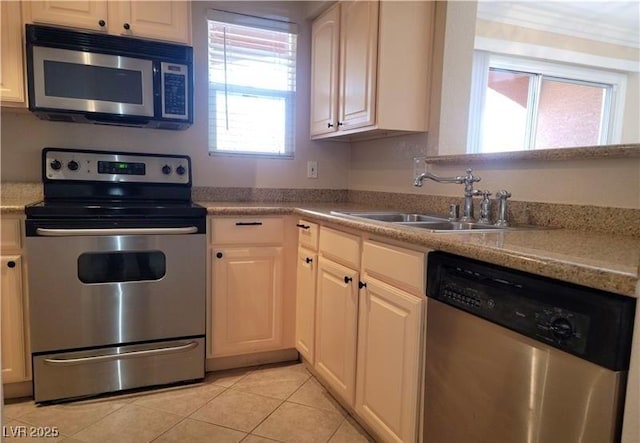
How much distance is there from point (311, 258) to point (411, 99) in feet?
3.14

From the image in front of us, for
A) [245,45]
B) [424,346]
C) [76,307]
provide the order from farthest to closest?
1. [245,45]
2. [76,307]
3. [424,346]

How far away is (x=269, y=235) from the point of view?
2.33 m

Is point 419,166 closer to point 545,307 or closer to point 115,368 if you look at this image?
point 545,307

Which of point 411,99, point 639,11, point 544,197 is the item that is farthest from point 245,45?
point 639,11

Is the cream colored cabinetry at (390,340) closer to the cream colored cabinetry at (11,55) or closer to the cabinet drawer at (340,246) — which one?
the cabinet drawer at (340,246)

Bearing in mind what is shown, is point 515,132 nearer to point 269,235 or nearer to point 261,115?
point 261,115

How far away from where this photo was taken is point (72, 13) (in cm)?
209

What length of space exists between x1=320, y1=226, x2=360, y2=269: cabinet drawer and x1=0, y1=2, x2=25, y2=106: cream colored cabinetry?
1633mm

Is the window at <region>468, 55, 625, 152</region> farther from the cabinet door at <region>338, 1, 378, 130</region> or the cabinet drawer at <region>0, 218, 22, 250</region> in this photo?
the cabinet drawer at <region>0, 218, 22, 250</region>

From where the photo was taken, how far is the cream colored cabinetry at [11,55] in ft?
6.70

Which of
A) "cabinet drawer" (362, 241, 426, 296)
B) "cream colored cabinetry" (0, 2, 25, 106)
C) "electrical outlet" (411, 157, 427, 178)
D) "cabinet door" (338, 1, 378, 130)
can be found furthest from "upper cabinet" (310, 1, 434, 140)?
"cream colored cabinetry" (0, 2, 25, 106)

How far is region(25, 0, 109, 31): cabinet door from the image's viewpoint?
2.04 meters

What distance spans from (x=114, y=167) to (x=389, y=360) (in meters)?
1.86

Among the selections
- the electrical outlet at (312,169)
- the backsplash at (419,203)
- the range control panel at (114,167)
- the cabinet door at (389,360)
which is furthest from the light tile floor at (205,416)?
the electrical outlet at (312,169)
